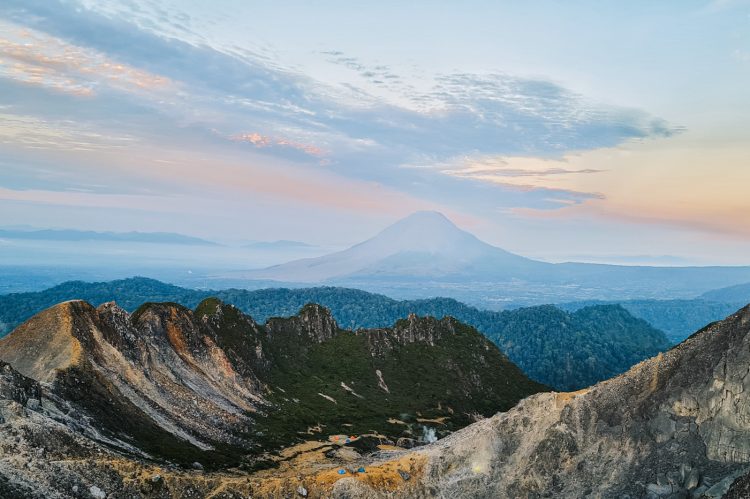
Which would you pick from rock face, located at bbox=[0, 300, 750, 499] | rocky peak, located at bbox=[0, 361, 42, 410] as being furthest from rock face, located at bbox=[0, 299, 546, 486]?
rock face, located at bbox=[0, 300, 750, 499]

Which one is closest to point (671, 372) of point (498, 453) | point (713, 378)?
point (713, 378)

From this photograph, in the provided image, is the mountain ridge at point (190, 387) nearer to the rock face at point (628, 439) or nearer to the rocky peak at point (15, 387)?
the rocky peak at point (15, 387)

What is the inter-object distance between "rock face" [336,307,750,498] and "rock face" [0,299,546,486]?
43097 mm

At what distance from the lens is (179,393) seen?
13050 centimetres

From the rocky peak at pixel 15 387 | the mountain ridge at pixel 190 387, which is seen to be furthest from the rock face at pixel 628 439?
the rocky peak at pixel 15 387

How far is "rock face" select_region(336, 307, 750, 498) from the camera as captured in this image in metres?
76.4

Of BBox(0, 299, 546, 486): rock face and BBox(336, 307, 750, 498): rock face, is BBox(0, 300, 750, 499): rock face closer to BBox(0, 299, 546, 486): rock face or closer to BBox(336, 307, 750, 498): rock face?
BBox(336, 307, 750, 498): rock face

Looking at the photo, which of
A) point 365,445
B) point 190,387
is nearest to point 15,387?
point 190,387

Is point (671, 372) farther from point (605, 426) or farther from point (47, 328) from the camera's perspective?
point (47, 328)

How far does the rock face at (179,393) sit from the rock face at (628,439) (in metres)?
43.1

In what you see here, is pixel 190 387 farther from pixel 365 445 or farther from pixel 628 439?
pixel 628 439

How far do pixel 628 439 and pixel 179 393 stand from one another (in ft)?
334

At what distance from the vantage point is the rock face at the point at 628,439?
76.4m

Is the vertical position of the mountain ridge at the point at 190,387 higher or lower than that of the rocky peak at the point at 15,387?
lower
